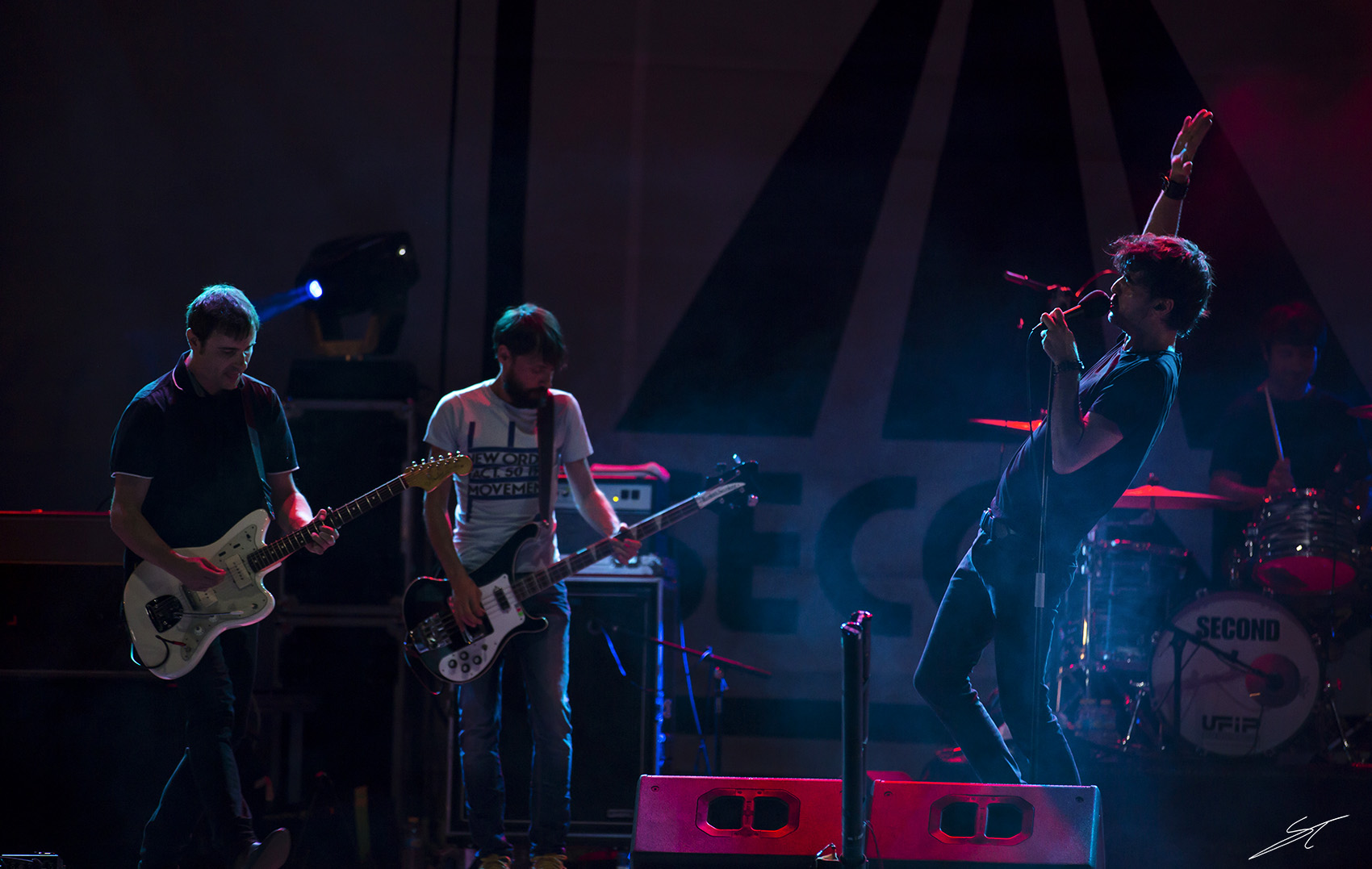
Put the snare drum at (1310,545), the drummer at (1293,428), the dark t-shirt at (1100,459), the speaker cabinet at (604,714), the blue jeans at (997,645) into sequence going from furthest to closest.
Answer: the drummer at (1293,428) < the snare drum at (1310,545) < the speaker cabinet at (604,714) < the blue jeans at (997,645) < the dark t-shirt at (1100,459)

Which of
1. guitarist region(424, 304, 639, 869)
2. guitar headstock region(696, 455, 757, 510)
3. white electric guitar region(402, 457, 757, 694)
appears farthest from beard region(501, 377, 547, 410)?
guitar headstock region(696, 455, 757, 510)

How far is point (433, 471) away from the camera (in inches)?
130

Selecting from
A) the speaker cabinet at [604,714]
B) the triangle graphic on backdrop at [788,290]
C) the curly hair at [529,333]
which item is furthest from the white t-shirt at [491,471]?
the triangle graphic on backdrop at [788,290]

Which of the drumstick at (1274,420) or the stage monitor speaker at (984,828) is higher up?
the drumstick at (1274,420)

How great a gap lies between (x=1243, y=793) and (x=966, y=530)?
61.0 inches

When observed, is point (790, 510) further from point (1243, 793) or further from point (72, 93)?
point (72, 93)

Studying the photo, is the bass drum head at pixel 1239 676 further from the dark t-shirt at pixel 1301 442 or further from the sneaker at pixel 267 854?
the sneaker at pixel 267 854

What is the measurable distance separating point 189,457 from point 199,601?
41 cm

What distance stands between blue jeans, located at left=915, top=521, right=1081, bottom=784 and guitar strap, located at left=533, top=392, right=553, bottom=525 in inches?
50.9

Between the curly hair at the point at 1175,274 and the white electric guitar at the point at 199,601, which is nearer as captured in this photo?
the curly hair at the point at 1175,274

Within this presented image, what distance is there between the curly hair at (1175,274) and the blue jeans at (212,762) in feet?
9.01

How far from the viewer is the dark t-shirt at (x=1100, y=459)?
271 cm

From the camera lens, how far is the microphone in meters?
2.72

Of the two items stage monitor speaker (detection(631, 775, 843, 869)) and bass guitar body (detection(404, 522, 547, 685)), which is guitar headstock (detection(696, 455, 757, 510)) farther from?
stage monitor speaker (detection(631, 775, 843, 869))
